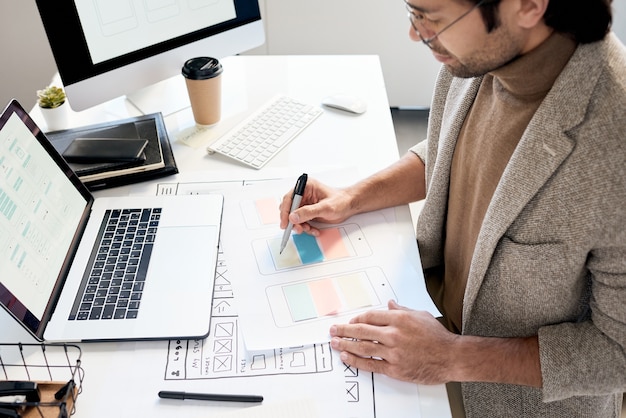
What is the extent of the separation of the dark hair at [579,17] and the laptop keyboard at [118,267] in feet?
2.11

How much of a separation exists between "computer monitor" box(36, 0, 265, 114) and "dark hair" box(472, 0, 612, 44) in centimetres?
72

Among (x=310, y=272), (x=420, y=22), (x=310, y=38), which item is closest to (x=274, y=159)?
(x=310, y=272)

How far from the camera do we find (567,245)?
32.1 inches

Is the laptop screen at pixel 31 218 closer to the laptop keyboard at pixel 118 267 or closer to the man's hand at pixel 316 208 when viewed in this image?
the laptop keyboard at pixel 118 267

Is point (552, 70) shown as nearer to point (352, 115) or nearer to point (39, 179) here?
point (352, 115)

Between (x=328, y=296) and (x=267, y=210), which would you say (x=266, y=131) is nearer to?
(x=267, y=210)

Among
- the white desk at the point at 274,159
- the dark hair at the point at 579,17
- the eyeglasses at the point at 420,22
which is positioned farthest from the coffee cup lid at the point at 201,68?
the dark hair at the point at 579,17

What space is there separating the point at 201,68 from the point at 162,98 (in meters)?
0.22

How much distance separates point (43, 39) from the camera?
2.32 m

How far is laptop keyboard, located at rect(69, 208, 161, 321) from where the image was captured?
88 cm

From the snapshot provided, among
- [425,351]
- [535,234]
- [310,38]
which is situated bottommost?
[310,38]

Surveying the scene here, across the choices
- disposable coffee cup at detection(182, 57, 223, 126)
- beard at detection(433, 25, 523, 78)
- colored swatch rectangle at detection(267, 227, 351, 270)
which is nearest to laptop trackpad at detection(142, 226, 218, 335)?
colored swatch rectangle at detection(267, 227, 351, 270)

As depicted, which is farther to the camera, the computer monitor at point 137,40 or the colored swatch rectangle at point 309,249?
the computer monitor at point 137,40

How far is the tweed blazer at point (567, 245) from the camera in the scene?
0.77 meters
